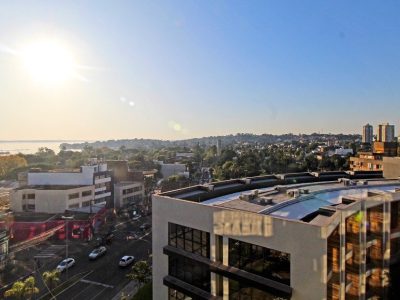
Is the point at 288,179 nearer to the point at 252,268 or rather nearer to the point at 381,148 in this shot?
the point at 252,268

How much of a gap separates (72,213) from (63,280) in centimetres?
1750

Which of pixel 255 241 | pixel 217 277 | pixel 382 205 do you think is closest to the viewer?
pixel 255 241

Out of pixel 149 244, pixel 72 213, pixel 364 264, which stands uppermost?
pixel 364 264

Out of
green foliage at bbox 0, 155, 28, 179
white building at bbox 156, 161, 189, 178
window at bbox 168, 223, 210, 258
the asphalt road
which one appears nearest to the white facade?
the asphalt road

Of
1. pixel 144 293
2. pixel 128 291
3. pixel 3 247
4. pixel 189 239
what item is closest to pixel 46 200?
pixel 3 247

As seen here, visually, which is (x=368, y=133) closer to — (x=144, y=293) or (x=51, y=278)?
(x=144, y=293)

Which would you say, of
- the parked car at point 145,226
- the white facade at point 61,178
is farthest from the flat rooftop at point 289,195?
the white facade at point 61,178

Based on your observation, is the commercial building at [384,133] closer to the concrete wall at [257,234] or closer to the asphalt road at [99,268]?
the asphalt road at [99,268]

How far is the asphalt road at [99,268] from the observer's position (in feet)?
91.5

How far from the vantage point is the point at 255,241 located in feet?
47.5

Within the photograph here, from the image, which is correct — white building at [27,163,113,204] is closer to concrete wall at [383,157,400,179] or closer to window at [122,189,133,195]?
window at [122,189,133,195]

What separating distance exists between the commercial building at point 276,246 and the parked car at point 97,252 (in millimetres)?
19418

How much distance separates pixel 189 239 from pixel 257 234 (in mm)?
4577

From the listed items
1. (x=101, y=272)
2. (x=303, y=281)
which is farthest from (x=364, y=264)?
(x=101, y=272)
